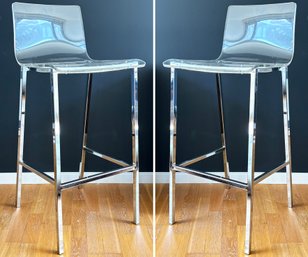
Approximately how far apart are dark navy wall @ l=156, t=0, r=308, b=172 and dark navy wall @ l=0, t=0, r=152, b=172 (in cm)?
10

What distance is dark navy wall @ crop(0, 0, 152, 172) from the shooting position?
95.4 inches

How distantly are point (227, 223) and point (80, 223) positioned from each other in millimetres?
498

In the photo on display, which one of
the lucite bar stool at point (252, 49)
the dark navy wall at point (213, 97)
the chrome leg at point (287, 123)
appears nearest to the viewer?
the lucite bar stool at point (252, 49)

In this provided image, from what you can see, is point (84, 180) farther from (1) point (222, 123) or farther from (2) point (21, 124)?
(1) point (222, 123)

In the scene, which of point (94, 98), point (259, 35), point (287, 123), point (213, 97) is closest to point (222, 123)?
point (213, 97)

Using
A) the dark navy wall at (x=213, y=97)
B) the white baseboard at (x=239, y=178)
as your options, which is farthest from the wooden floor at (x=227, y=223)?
the dark navy wall at (x=213, y=97)

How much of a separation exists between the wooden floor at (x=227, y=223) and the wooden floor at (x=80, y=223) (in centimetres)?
7

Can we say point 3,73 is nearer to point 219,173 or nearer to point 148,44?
point 148,44

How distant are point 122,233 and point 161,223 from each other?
0.14 meters

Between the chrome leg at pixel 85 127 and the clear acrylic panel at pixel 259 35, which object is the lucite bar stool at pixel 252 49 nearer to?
the clear acrylic panel at pixel 259 35

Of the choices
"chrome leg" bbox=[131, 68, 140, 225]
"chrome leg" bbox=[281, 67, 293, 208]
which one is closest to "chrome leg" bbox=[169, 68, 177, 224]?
"chrome leg" bbox=[131, 68, 140, 225]

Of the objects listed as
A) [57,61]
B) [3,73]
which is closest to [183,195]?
[57,61]

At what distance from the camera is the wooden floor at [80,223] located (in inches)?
78.0

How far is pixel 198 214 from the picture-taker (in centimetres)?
224
